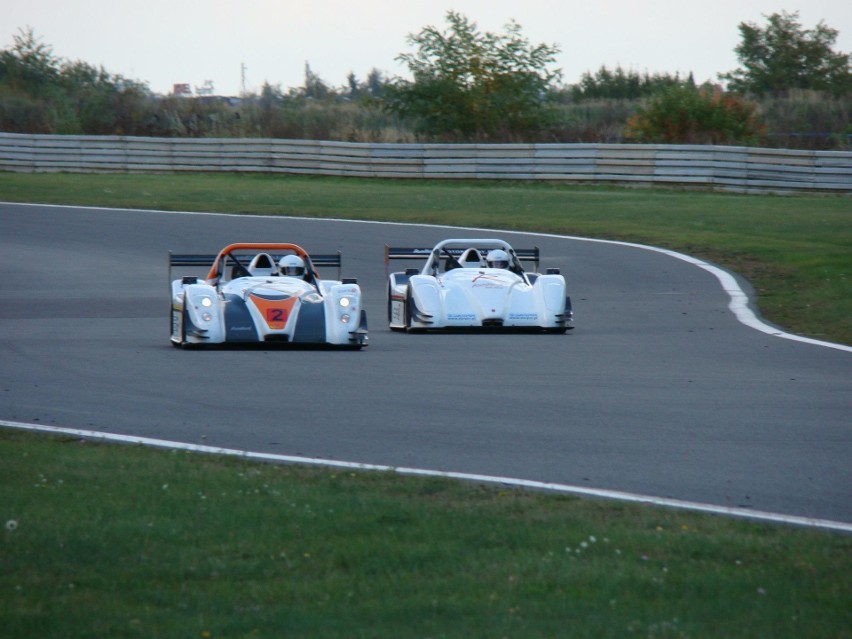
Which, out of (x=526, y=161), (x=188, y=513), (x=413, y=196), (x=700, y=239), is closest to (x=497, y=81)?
(x=526, y=161)

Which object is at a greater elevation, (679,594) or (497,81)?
(497,81)

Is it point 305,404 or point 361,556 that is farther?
point 305,404

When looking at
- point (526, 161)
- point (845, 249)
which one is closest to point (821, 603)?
point (845, 249)

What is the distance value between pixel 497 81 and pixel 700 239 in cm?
2110

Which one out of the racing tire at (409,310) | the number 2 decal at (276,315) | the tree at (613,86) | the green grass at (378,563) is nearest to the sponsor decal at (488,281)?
the racing tire at (409,310)

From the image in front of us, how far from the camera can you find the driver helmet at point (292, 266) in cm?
1343

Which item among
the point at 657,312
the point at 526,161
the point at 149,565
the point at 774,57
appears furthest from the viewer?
the point at 774,57

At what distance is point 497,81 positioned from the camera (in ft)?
136

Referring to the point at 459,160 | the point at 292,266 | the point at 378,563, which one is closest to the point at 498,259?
the point at 292,266

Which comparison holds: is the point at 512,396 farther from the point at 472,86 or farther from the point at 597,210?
the point at 472,86

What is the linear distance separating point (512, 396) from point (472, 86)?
33266 mm

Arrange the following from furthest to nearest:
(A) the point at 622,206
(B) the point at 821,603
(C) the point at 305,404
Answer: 1. (A) the point at 622,206
2. (C) the point at 305,404
3. (B) the point at 821,603

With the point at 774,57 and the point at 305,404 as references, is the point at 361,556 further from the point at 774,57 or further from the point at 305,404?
the point at 774,57

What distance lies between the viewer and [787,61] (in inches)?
2537
